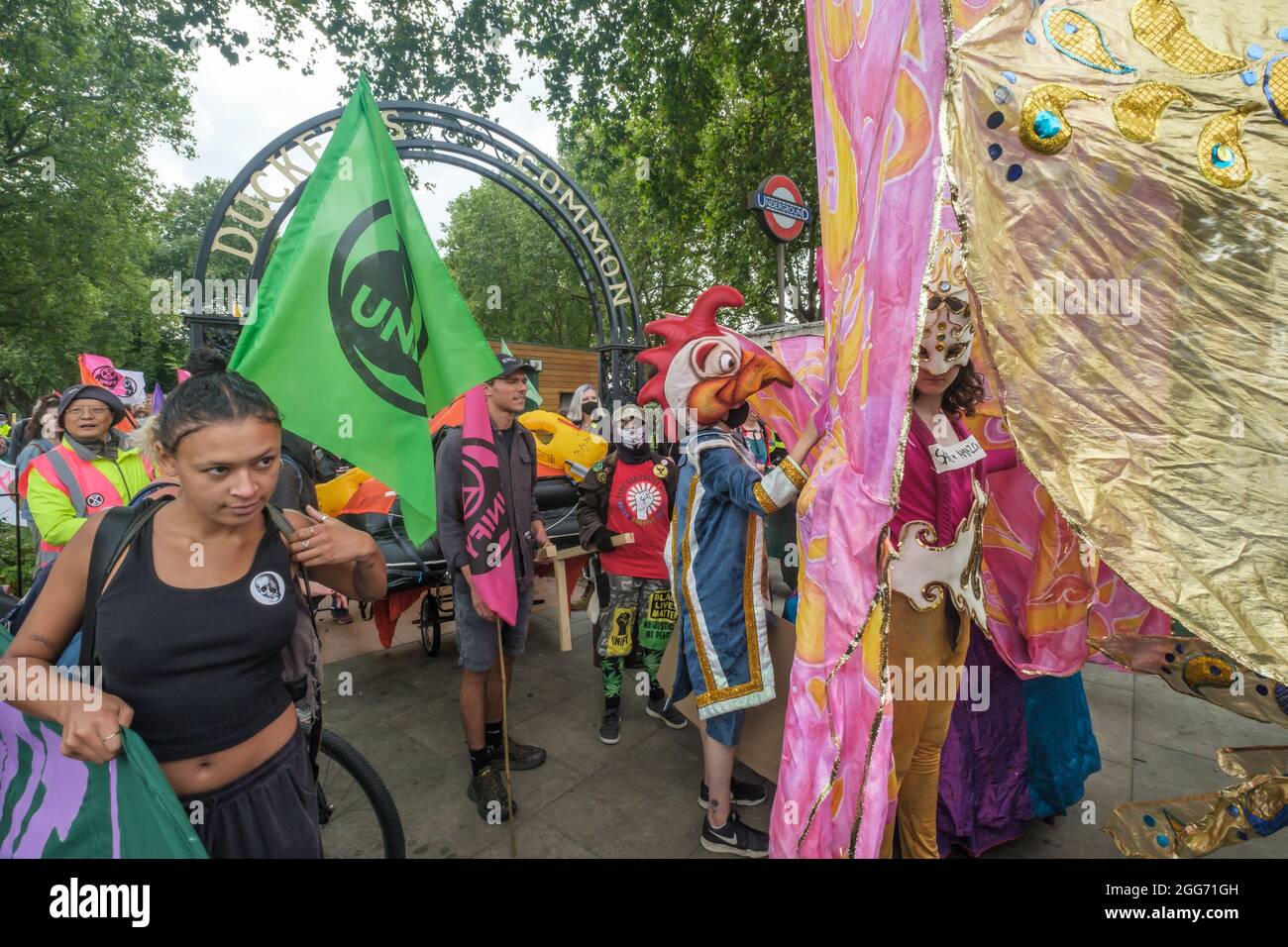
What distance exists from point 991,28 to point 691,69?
8.62 metres

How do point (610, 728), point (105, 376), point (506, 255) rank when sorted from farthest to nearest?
point (506, 255)
point (105, 376)
point (610, 728)

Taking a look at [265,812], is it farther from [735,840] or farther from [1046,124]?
[1046,124]

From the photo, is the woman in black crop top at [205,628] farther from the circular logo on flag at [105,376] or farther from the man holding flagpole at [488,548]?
the circular logo on flag at [105,376]

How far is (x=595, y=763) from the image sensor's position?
10.9 ft

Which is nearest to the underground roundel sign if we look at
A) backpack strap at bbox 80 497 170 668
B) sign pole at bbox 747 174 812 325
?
sign pole at bbox 747 174 812 325

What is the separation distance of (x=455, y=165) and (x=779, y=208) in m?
4.42

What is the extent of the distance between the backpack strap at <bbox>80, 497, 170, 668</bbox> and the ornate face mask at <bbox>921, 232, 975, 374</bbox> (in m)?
2.23

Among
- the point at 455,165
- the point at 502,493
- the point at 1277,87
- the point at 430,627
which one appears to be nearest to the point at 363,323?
the point at 502,493

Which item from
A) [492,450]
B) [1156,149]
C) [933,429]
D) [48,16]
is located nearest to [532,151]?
[492,450]

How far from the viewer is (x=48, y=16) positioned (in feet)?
30.2

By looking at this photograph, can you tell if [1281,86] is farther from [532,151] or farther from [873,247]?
[532,151]

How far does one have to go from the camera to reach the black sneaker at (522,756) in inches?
126

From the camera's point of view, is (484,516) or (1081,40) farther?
(484,516)

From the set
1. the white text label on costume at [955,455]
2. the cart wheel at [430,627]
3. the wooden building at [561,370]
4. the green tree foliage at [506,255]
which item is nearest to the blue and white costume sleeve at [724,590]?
the white text label on costume at [955,455]
